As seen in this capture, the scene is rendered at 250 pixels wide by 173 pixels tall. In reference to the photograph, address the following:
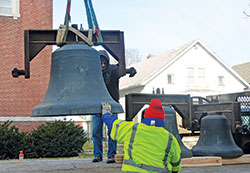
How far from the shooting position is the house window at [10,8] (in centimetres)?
1744

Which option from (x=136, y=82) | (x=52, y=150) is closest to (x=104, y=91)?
(x=52, y=150)

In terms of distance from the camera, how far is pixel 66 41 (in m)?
5.21

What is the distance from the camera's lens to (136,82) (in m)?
29.4

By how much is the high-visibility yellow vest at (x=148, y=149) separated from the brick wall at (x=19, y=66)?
13.5m

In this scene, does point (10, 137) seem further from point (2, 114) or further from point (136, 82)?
point (136, 82)

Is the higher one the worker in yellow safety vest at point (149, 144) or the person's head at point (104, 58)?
the person's head at point (104, 58)

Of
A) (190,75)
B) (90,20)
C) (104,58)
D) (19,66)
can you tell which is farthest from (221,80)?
(90,20)

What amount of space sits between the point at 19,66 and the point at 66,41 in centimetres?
1239

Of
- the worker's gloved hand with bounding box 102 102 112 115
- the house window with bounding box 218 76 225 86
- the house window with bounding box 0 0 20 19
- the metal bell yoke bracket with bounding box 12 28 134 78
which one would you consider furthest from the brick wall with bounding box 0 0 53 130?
the house window with bounding box 218 76 225 86

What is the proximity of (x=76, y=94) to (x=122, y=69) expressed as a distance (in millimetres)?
1198

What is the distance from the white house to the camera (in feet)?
95.9

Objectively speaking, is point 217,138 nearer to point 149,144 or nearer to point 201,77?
point 149,144

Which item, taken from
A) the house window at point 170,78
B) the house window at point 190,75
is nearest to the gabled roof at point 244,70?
the house window at point 190,75

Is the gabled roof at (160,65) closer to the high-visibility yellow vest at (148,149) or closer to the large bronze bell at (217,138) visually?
the large bronze bell at (217,138)
